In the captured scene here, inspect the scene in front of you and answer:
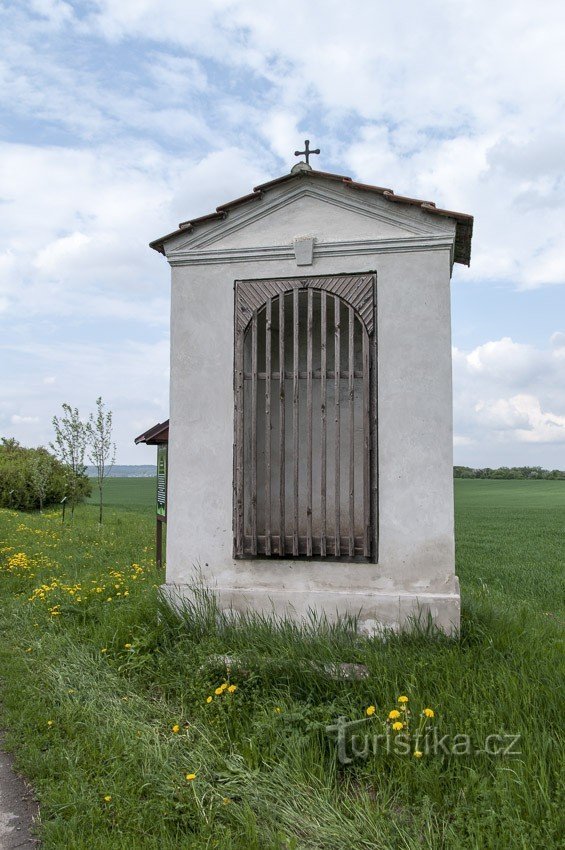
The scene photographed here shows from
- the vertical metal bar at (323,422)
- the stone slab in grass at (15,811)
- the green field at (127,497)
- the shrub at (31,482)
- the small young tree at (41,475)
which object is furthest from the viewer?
the green field at (127,497)

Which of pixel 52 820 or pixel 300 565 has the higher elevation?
pixel 300 565

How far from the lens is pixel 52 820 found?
367 cm

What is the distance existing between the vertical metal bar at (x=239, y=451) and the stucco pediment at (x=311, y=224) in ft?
3.51

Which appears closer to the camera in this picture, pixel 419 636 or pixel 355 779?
pixel 355 779

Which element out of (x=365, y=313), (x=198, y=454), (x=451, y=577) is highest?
(x=365, y=313)

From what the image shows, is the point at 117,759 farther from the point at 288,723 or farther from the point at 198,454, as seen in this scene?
the point at 198,454

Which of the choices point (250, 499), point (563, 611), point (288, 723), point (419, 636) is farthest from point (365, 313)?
point (563, 611)

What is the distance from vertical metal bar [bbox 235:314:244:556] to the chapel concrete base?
461 mm

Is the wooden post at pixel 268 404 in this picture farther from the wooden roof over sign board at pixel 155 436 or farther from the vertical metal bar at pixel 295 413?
the wooden roof over sign board at pixel 155 436

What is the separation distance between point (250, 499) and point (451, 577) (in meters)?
2.01

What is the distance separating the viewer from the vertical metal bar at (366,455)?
6.02 m

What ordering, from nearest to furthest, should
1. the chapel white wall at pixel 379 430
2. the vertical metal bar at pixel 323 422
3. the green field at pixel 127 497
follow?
1. the chapel white wall at pixel 379 430
2. the vertical metal bar at pixel 323 422
3. the green field at pixel 127 497

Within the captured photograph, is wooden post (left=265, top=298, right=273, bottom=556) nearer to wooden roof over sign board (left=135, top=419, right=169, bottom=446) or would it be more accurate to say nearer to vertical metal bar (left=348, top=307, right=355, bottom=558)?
vertical metal bar (left=348, top=307, right=355, bottom=558)
